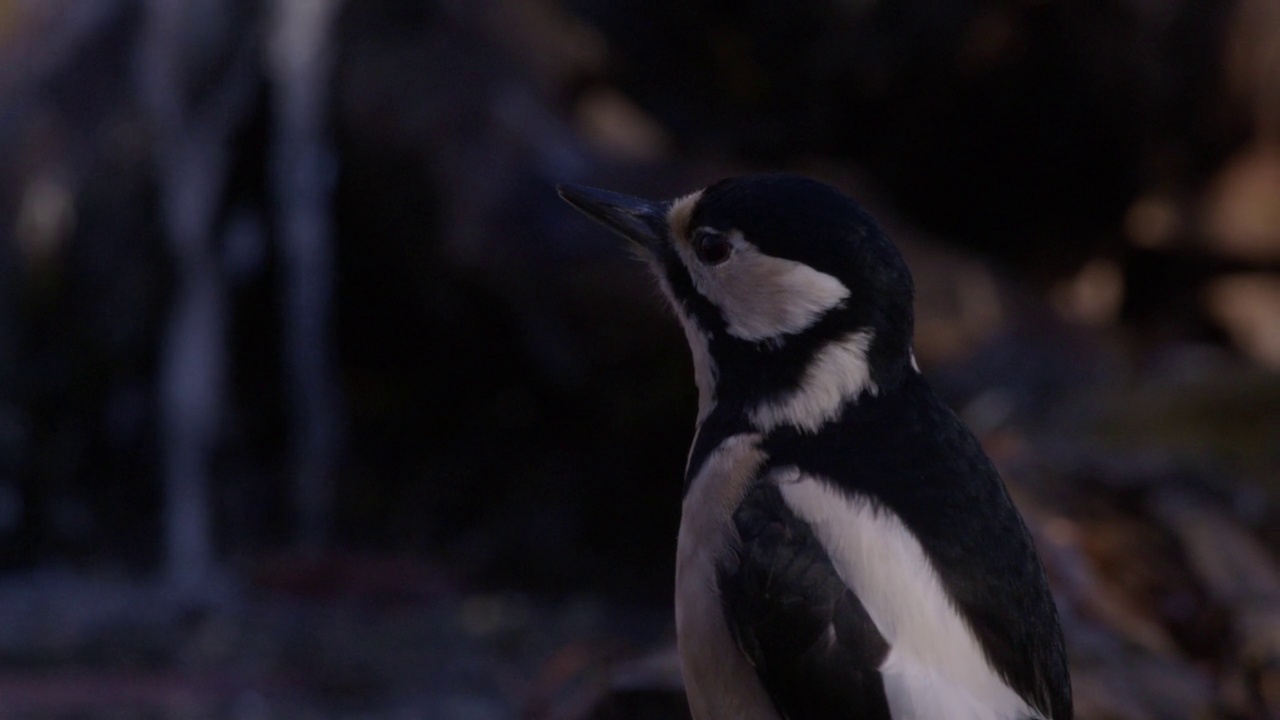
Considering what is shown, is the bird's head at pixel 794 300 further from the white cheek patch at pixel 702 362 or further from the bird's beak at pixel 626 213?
the bird's beak at pixel 626 213

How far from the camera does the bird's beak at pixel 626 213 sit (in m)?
3.37

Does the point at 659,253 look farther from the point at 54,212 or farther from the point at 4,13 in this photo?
the point at 4,13

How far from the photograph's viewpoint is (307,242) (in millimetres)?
7598

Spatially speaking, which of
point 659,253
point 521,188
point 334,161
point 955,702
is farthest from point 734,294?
point 334,161

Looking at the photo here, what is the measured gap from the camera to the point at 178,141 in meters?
7.54

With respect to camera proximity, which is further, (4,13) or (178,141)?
(4,13)

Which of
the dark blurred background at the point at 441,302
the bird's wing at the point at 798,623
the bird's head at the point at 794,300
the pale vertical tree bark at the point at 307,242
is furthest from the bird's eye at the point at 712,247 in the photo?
the pale vertical tree bark at the point at 307,242

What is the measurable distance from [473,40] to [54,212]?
6.81 feet

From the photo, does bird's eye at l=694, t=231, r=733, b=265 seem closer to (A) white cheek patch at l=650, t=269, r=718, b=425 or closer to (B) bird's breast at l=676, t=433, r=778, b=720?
(A) white cheek patch at l=650, t=269, r=718, b=425

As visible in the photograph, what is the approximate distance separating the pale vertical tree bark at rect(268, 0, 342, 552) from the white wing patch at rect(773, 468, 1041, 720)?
5133mm

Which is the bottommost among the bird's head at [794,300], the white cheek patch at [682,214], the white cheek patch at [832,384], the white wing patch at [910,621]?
the white wing patch at [910,621]

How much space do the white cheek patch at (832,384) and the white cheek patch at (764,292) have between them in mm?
78

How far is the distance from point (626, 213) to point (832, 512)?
91 centimetres

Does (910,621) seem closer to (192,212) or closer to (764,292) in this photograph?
(764,292)
